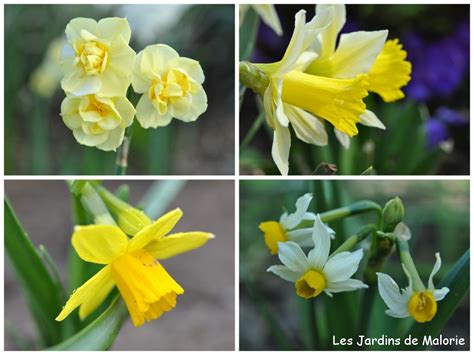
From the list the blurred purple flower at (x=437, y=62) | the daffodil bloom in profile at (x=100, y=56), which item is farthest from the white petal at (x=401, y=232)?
the blurred purple flower at (x=437, y=62)

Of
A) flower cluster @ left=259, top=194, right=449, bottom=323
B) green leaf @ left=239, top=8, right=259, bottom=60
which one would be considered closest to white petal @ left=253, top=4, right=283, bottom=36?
green leaf @ left=239, top=8, right=259, bottom=60

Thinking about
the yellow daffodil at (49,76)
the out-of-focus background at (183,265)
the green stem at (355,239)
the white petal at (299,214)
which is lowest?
the out-of-focus background at (183,265)

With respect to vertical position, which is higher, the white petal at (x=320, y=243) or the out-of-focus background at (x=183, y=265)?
the white petal at (x=320, y=243)

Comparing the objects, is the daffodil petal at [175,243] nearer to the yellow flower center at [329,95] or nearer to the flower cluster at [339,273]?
the flower cluster at [339,273]

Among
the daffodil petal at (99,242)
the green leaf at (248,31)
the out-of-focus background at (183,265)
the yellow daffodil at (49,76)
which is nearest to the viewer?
the daffodil petal at (99,242)

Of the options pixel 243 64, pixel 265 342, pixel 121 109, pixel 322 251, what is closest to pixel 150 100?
pixel 121 109

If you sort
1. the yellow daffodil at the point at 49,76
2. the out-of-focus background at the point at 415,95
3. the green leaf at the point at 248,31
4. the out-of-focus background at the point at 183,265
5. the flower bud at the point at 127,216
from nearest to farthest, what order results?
1. the flower bud at the point at 127,216
2. the green leaf at the point at 248,31
3. the out-of-focus background at the point at 415,95
4. the out-of-focus background at the point at 183,265
5. the yellow daffodil at the point at 49,76

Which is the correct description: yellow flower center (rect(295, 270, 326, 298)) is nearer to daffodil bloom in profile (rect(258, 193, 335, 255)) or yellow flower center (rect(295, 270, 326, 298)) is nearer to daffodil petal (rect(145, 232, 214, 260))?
daffodil bloom in profile (rect(258, 193, 335, 255))

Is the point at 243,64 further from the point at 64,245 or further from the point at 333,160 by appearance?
the point at 64,245
